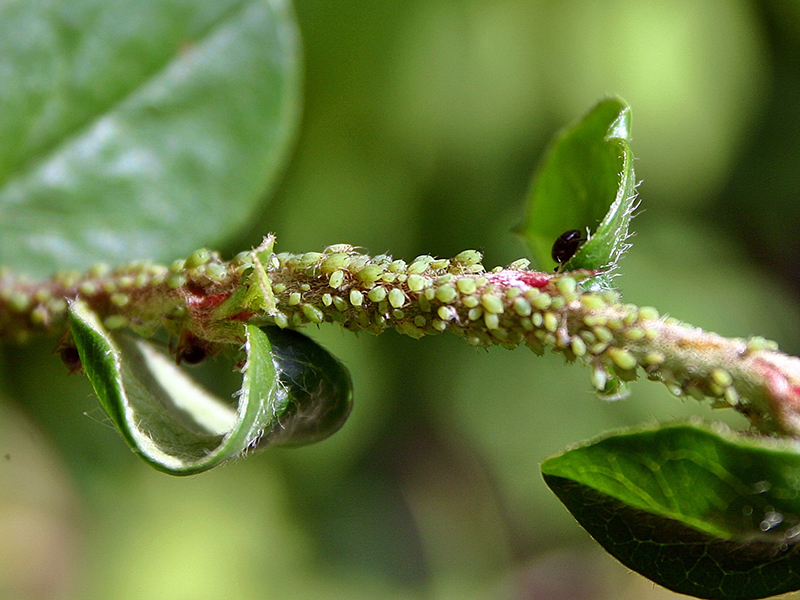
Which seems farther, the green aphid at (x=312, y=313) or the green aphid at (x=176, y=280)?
the green aphid at (x=176, y=280)

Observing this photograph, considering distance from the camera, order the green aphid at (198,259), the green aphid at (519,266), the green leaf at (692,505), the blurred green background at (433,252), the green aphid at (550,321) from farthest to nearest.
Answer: the blurred green background at (433,252), the green aphid at (198,259), the green aphid at (519,266), the green aphid at (550,321), the green leaf at (692,505)

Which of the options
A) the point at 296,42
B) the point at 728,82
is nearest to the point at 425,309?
the point at 296,42

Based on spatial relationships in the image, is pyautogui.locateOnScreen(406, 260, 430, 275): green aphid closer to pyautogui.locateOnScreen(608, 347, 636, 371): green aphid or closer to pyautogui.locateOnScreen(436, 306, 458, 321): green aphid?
pyautogui.locateOnScreen(436, 306, 458, 321): green aphid

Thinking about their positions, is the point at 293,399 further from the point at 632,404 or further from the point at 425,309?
the point at 632,404

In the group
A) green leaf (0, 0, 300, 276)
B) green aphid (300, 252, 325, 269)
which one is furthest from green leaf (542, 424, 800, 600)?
green leaf (0, 0, 300, 276)

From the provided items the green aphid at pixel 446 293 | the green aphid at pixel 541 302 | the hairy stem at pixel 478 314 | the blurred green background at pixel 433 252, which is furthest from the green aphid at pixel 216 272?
the blurred green background at pixel 433 252

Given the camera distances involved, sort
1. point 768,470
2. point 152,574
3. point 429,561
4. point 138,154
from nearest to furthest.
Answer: point 768,470
point 138,154
point 152,574
point 429,561

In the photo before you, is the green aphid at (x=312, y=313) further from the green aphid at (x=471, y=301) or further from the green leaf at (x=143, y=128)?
the green leaf at (x=143, y=128)
